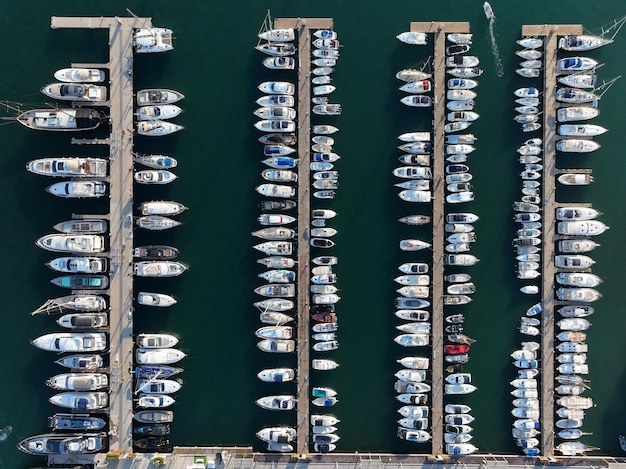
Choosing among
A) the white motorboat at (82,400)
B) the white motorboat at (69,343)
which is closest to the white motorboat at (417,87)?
the white motorboat at (69,343)

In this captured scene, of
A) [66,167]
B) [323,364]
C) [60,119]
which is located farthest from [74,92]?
[323,364]

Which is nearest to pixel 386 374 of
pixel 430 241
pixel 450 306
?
pixel 450 306

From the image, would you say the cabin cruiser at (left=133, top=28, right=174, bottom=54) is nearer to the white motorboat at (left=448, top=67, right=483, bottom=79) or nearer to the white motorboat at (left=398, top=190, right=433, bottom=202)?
the white motorboat at (left=398, top=190, right=433, bottom=202)

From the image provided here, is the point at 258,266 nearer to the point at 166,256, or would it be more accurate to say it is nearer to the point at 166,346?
the point at 166,256

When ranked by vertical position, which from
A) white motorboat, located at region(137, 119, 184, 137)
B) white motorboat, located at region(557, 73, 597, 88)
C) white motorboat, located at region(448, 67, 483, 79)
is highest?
white motorboat, located at region(448, 67, 483, 79)

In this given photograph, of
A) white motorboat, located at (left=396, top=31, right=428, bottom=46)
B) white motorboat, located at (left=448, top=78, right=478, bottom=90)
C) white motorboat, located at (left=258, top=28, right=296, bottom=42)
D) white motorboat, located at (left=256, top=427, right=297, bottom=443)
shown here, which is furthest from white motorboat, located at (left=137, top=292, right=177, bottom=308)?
white motorboat, located at (left=448, top=78, right=478, bottom=90)
